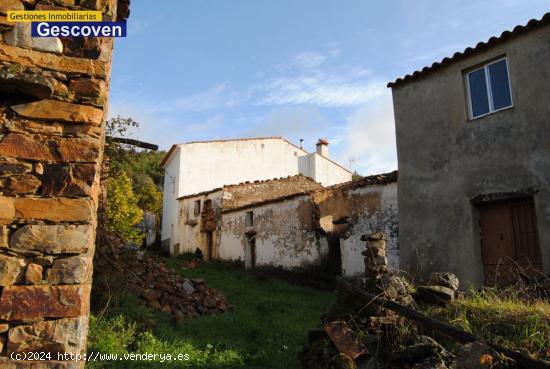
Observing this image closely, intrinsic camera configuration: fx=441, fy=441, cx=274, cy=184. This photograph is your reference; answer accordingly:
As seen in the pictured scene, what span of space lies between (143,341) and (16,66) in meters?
5.00

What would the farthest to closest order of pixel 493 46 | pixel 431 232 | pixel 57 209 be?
pixel 431 232 < pixel 493 46 < pixel 57 209

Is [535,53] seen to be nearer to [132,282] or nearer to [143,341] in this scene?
[143,341]

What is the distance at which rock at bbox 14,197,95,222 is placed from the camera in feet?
10.2

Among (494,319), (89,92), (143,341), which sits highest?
(89,92)

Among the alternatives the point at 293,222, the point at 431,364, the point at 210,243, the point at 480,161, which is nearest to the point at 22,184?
the point at 431,364

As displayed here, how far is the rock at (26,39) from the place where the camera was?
132 inches

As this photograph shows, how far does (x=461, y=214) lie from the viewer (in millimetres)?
8688

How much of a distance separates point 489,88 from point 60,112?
8036mm

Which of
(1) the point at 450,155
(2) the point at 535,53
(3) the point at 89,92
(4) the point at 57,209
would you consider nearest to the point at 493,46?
(2) the point at 535,53

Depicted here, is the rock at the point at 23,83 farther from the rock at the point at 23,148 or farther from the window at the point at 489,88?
the window at the point at 489,88

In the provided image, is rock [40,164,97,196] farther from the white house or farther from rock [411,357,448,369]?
the white house

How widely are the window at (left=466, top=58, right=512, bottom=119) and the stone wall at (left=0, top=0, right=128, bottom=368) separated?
7551mm

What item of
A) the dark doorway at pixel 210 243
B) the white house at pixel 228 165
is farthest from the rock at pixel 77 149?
the white house at pixel 228 165

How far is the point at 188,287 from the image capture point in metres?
11.1
